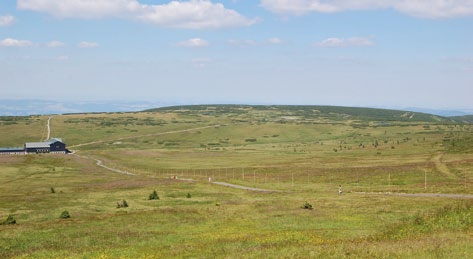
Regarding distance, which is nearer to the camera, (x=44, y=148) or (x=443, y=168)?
(x=443, y=168)

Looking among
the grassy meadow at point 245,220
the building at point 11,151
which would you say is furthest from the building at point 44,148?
the grassy meadow at point 245,220

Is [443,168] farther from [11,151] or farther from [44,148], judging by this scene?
[11,151]

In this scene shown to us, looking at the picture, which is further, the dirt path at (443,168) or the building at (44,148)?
the building at (44,148)

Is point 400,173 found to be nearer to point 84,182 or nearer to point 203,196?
point 203,196

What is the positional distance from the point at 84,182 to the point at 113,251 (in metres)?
69.7

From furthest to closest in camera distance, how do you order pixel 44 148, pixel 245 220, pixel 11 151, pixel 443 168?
pixel 44 148
pixel 11 151
pixel 443 168
pixel 245 220

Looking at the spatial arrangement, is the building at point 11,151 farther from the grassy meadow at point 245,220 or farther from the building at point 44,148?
the grassy meadow at point 245,220

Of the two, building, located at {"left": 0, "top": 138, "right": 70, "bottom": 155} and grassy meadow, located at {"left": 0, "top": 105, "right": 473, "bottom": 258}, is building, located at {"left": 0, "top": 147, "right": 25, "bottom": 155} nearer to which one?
building, located at {"left": 0, "top": 138, "right": 70, "bottom": 155}

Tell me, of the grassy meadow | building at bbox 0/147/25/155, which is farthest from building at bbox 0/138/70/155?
the grassy meadow

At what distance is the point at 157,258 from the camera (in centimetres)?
2756

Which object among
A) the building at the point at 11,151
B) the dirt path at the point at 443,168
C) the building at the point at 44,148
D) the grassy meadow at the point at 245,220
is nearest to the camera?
the grassy meadow at the point at 245,220

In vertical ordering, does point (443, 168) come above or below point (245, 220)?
below

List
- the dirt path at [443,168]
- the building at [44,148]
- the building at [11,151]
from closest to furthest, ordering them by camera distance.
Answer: the dirt path at [443,168]
the building at [11,151]
the building at [44,148]

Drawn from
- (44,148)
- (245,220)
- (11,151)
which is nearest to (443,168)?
(245,220)
